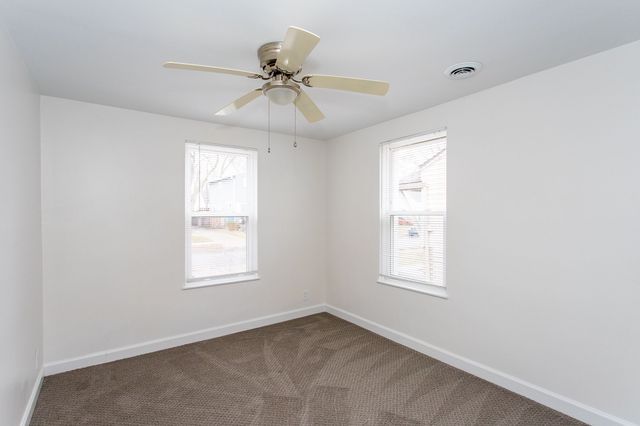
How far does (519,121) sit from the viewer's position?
101 inches

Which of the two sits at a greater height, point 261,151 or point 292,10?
point 292,10

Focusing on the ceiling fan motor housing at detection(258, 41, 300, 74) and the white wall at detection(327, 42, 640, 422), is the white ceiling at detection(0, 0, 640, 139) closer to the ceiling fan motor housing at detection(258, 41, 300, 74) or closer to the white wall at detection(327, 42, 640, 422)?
the ceiling fan motor housing at detection(258, 41, 300, 74)

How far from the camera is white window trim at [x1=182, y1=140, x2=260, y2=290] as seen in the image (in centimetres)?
362

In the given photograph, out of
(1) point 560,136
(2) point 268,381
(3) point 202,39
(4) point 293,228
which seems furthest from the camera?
(4) point 293,228

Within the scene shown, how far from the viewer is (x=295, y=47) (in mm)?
1601

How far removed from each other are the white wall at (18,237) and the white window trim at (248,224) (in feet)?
4.06

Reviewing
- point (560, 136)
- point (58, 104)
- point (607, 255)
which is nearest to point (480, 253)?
point (607, 255)

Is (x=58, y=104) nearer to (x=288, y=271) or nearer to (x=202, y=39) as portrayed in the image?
(x=202, y=39)

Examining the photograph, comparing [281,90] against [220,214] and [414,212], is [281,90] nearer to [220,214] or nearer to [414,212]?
[414,212]

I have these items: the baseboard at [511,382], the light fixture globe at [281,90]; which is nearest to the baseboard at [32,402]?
the light fixture globe at [281,90]

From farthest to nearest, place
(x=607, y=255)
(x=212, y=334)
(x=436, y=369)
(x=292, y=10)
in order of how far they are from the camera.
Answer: (x=212, y=334) < (x=436, y=369) < (x=607, y=255) < (x=292, y=10)

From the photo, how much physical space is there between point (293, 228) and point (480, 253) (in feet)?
7.59

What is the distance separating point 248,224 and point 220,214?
383 mm

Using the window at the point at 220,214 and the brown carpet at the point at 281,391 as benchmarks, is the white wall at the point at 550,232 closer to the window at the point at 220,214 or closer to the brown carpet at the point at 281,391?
the brown carpet at the point at 281,391
